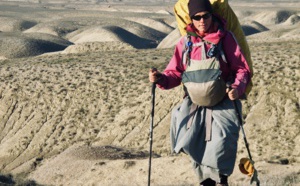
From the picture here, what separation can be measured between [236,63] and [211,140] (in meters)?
1.22

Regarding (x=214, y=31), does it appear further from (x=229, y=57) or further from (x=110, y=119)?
(x=110, y=119)

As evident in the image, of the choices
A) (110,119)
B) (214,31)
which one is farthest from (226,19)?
(110,119)

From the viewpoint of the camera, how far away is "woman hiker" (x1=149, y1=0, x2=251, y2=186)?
25.7 ft

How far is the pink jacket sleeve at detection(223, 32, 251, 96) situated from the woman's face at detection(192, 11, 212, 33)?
1.12 feet

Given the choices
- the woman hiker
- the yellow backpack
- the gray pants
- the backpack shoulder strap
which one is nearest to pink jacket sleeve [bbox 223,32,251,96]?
the woman hiker

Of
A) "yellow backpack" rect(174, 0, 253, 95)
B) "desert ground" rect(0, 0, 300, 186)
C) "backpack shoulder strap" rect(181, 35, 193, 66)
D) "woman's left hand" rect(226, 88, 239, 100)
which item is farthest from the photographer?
"desert ground" rect(0, 0, 300, 186)

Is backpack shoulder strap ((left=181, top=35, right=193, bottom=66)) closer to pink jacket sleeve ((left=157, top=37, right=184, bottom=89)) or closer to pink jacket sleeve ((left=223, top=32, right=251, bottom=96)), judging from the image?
pink jacket sleeve ((left=157, top=37, right=184, bottom=89))

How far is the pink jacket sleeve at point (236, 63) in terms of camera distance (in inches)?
307

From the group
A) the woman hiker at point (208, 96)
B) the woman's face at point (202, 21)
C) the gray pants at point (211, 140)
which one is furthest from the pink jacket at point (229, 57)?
the gray pants at point (211, 140)

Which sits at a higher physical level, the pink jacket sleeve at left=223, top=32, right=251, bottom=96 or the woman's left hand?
the pink jacket sleeve at left=223, top=32, right=251, bottom=96

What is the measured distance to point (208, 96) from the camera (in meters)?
7.84

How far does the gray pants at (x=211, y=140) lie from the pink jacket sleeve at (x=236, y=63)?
0.39 meters

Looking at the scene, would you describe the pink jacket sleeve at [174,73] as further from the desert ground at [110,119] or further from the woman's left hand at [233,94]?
the desert ground at [110,119]

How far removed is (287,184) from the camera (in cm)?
1244
